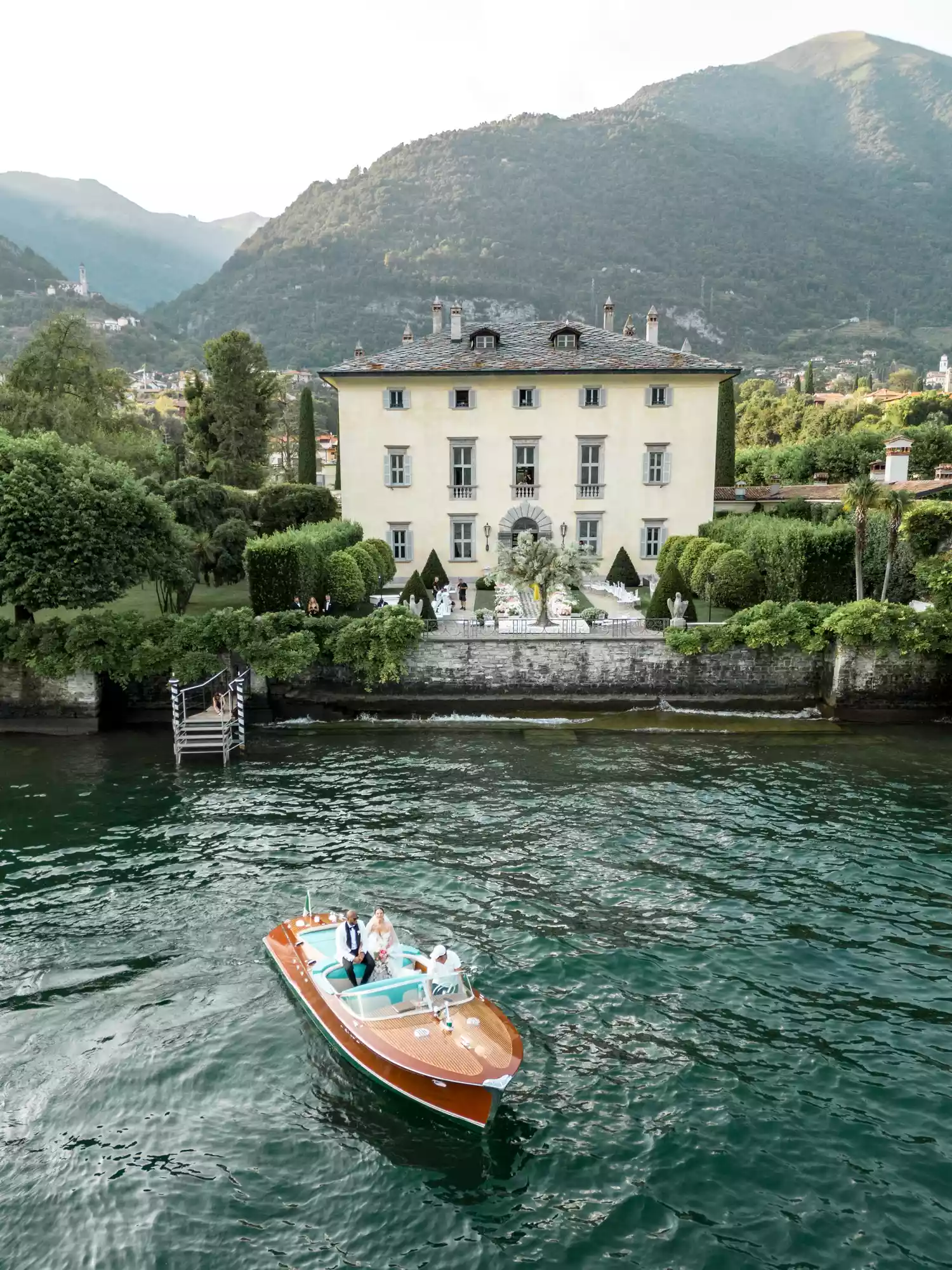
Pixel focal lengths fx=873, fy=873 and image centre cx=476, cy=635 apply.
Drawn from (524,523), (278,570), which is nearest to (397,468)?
(524,523)

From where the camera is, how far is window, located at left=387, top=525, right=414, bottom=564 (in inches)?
1978

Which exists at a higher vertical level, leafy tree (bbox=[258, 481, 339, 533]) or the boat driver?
leafy tree (bbox=[258, 481, 339, 533])

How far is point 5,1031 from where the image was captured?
14617 mm

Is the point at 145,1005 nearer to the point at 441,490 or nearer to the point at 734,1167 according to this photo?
the point at 734,1167

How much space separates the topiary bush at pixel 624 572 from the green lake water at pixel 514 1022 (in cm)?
2141

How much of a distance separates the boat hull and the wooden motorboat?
0.01 metres

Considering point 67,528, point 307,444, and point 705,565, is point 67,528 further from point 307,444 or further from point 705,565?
point 307,444

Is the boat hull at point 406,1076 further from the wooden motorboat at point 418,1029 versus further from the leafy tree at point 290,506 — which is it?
the leafy tree at point 290,506

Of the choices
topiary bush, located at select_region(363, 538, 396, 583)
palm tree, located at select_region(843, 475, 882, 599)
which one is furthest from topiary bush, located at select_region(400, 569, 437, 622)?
palm tree, located at select_region(843, 475, 882, 599)

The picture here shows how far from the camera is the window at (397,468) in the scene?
4922 cm

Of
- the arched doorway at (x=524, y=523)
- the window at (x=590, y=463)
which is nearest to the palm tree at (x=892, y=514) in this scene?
the window at (x=590, y=463)

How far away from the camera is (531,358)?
4850 centimetres

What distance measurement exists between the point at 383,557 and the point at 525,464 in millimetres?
9816

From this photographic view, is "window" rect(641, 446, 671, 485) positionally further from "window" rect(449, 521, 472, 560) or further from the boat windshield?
the boat windshield
